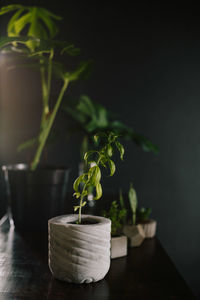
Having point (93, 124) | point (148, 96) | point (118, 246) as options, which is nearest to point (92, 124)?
point (93, 124)

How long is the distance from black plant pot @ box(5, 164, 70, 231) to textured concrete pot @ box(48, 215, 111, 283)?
0.47m

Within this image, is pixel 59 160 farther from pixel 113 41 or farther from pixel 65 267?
pixel 65 267

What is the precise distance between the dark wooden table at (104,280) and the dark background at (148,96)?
1.45 meters

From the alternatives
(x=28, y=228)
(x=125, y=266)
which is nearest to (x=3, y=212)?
(x=28, y=228)

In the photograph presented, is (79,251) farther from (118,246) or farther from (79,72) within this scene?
(79,72)

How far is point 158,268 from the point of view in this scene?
0.83 m

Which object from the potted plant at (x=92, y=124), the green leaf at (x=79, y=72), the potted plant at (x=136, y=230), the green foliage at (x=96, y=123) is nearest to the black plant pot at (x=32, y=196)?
the potted plant at (x=136, y=230)

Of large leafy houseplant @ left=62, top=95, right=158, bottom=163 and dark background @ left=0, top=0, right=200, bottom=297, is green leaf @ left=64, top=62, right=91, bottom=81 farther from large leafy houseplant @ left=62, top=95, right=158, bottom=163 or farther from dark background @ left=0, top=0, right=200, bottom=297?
dark background @ left=0, top=0, right=200, bottom=297

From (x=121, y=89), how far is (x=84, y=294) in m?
1.92

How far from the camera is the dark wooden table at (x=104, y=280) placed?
0.67 m

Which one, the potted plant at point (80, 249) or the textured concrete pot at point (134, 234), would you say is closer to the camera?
the potted plant at point (80, 249)

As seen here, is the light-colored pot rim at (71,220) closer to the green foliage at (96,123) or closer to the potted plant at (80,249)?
the potted plant at (80,249)

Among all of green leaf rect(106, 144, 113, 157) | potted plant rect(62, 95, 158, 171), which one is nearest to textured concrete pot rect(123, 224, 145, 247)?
green leaf rect(106, 144, 113, 157)

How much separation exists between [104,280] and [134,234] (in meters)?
0.29
